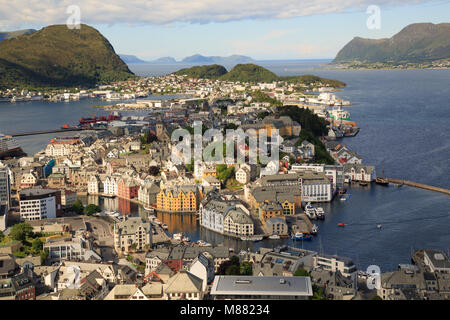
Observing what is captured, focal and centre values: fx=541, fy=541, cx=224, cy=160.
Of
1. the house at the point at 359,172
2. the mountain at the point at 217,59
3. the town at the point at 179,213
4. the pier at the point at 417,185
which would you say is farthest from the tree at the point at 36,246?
the mountain at the point at 217,59

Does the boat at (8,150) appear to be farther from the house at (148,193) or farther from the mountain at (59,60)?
the mountain at (59,60)

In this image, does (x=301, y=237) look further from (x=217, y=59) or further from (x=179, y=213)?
(x=217, y=59)

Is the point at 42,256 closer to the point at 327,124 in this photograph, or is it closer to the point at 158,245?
the point at 158,245

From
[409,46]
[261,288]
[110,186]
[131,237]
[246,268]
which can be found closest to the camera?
[261,288]

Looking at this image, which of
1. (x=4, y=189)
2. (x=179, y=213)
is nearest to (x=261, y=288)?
(x=179, y=213)

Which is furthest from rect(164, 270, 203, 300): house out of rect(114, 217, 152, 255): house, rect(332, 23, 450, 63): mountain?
rect(332, 23, 450, 63): mountain

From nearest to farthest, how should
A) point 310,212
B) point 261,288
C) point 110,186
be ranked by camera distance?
point 261,288 → point 310,212 → point 110,186
